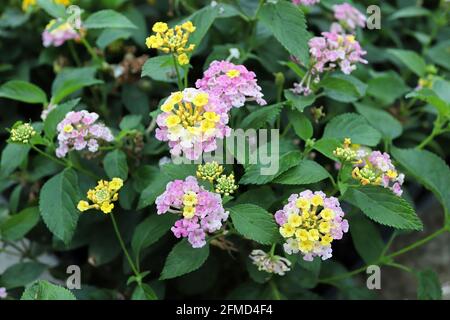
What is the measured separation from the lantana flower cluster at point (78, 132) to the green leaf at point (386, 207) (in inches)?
19.8

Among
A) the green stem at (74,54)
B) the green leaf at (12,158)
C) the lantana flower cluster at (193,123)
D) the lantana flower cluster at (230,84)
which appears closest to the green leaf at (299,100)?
the lantana flower cluster at (230,84)

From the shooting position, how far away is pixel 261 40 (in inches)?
54.4

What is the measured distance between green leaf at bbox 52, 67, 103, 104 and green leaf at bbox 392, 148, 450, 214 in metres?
0.69

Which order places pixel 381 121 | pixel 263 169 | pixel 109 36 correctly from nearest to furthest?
pixel 263 169, pixel 381 121, pixel 109 36

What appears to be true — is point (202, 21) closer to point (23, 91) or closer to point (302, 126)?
point (302, 126)

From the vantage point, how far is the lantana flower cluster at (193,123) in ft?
2.93

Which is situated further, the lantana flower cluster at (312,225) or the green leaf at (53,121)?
the green leaf at (53,121)

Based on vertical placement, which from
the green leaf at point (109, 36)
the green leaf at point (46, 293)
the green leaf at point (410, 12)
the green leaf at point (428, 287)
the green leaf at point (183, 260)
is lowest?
the green leaf at point (428, 287)

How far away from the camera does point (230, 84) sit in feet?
3.18

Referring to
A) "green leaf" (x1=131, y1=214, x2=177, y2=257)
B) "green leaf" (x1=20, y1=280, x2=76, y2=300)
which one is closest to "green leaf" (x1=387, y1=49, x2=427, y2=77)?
"green leaf" (x1=131, y1=214, x2=177, y2=257)

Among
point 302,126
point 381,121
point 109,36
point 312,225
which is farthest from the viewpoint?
point 109,36

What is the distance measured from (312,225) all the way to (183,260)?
271 millimetres

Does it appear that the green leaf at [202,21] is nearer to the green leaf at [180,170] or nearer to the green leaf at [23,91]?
the green leaf at [180,170]

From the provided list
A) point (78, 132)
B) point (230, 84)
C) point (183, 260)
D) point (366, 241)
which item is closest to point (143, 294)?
point (183, 260)
